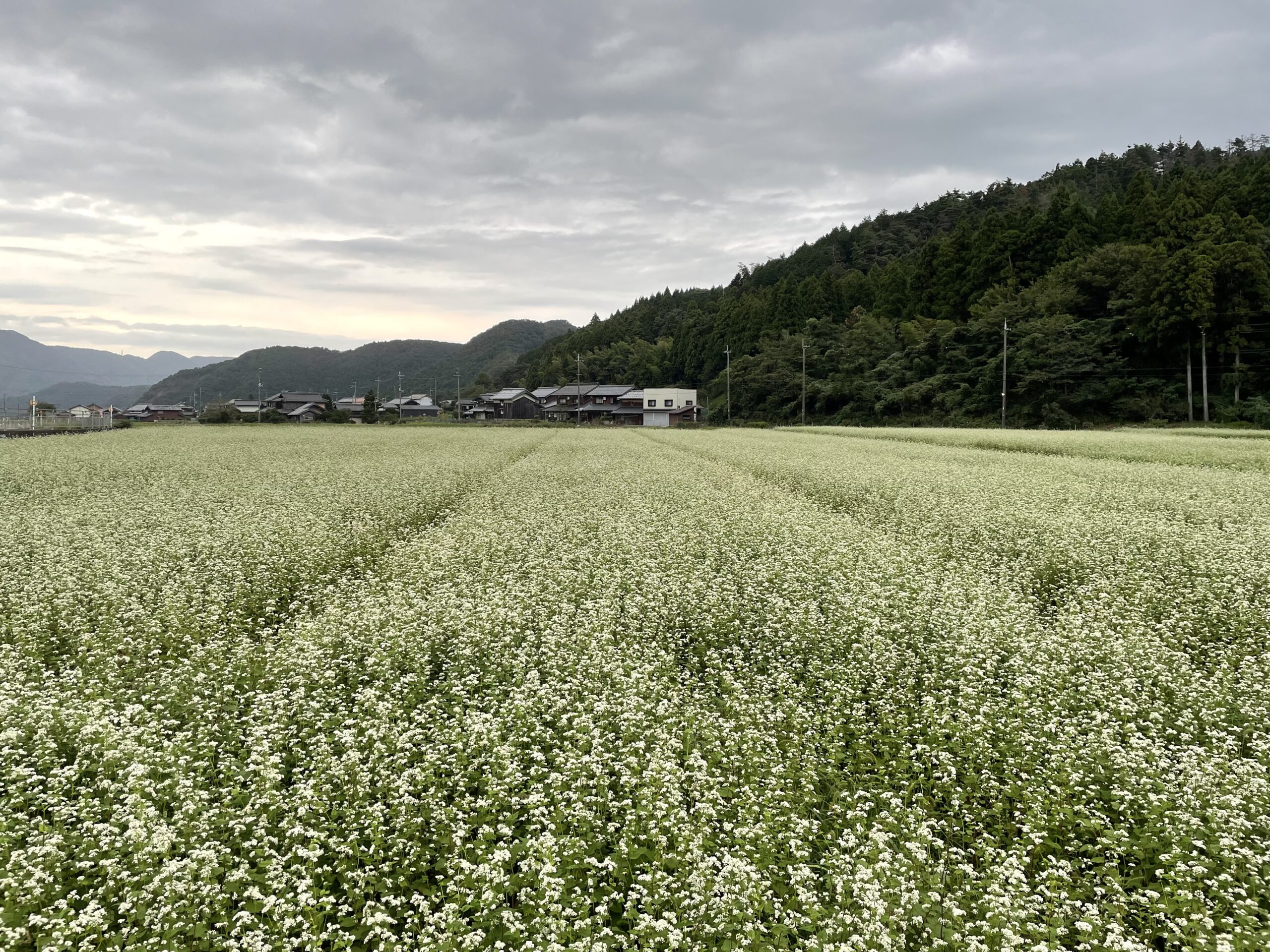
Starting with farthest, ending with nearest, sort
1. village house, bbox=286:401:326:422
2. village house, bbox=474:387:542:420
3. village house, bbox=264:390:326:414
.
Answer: village house, bbox=264:390:326:414 < village house, bbox=286:401:326:422 < village house, bbox=474:387:542:420

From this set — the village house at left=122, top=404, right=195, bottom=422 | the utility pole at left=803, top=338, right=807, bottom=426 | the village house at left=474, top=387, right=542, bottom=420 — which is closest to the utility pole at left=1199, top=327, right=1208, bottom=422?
the utility pole at left=803, top=338, right=807, bottom=426

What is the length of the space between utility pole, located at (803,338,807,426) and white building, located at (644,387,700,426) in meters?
23.3

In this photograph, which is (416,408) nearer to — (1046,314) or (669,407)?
(669,407)

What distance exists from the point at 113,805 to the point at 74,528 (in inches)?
411

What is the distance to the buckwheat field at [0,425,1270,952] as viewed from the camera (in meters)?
3.47

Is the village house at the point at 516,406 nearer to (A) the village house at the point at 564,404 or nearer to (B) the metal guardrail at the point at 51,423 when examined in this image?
(A) the village house at the point at 564,404

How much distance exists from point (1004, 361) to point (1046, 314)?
8673mm

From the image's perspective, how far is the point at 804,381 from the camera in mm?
77812

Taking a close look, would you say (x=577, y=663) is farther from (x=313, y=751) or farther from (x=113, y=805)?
(x=113, y=805)

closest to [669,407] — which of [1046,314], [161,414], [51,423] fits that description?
[1046,314]

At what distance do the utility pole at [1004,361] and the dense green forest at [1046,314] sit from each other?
0.37 meters

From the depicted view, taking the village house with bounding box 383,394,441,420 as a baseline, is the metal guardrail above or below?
below

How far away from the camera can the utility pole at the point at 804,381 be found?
7669cm

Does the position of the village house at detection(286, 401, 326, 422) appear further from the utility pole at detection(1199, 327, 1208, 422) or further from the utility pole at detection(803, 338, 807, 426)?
the utility pole at detection(1199, 327, 1208, 422)
